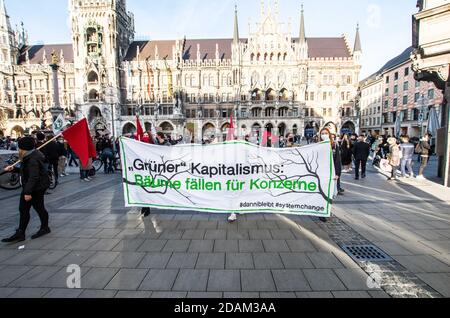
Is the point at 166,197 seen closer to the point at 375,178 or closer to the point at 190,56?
the point at 375,178

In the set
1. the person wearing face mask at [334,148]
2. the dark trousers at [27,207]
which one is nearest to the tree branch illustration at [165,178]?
the dark trousers at [27,207]

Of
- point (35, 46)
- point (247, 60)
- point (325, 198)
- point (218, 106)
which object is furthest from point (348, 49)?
point (35, 46)

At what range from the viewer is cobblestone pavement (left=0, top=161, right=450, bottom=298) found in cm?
303

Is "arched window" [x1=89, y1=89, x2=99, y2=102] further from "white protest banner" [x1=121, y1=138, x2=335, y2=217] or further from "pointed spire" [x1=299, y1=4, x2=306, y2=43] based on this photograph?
"white protest banner" [x1=121, y1=138, x2=335, y2=217]

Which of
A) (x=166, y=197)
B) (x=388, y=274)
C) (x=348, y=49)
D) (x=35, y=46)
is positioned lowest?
(x=388, y=274)

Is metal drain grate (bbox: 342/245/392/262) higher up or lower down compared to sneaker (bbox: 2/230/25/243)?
lower down

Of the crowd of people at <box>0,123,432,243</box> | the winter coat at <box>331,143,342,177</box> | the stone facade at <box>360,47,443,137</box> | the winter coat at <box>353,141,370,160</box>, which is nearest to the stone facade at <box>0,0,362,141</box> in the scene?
the stone facade at <box>360,47,443,137</box>

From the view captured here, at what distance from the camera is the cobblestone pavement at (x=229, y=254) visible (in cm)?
303

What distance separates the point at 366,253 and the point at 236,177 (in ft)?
9.16

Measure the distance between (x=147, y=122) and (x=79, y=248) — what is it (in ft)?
158

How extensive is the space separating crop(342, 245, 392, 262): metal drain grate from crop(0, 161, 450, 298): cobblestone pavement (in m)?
0.12

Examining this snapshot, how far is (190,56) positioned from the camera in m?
52.8

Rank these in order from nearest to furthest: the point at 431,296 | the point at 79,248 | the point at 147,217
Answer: the point at 431,296 < the point at 79,248 < the point at 147,217

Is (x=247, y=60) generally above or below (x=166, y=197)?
above
